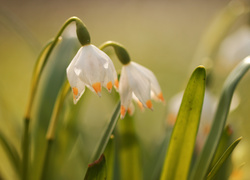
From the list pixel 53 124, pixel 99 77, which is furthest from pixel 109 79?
pixel 53 124

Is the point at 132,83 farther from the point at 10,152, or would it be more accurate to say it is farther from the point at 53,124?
the point at 10,152

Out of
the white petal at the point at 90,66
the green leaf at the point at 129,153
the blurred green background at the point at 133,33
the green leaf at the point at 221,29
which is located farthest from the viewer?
the blurred green background at the point at 133,33

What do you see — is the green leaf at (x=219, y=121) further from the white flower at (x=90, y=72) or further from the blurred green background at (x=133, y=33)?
the blurred green background at (x=133, y=33)

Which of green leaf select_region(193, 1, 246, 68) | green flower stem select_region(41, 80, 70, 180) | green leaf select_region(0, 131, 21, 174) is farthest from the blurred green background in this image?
green flower stem select_region(41, 80, 70, 180)

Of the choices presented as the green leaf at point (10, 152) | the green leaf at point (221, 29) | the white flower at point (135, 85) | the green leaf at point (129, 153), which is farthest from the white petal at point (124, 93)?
the green leaf at point (221, 29)

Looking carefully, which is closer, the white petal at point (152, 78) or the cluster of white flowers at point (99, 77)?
the cluster of white flowers at point (99, 77)

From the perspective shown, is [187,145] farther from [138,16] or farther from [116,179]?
[138,16]

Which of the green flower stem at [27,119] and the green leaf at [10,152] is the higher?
the green flower stem at [27,119]

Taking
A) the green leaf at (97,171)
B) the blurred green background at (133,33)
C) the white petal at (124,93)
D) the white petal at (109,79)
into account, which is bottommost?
the blurred green background at (133,33)

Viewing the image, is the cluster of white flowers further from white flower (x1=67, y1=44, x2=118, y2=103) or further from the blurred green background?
the blurred green background
